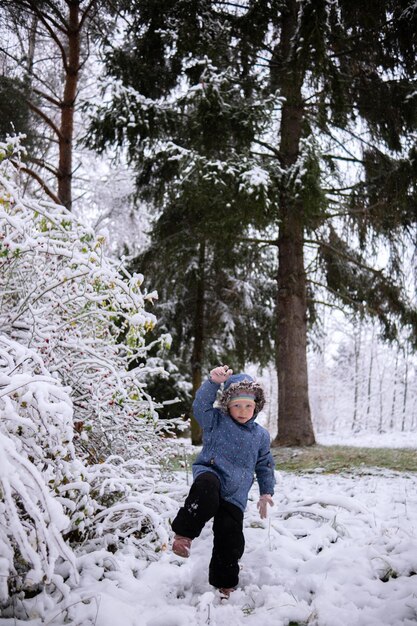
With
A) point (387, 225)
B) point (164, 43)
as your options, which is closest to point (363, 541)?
point (387, 225)

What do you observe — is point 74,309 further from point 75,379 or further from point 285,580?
point 285,580

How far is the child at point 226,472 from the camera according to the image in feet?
7.80

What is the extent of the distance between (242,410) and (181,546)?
0.81 metres

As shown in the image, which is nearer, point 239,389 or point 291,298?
point 239,389

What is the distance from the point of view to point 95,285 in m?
2.78

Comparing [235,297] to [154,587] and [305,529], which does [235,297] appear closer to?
[305,529]

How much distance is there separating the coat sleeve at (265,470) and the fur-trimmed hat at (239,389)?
21 centimetres

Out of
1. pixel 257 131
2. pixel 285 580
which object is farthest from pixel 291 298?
pixel 285 580

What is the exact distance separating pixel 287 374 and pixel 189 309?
13.8ft

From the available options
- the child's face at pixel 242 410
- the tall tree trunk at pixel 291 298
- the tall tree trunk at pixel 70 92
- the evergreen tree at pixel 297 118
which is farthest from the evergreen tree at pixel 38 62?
the child's face at pixel 242 410

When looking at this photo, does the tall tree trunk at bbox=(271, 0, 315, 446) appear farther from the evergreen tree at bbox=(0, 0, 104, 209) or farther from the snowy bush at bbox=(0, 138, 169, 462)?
the snowy bush at bbox=(0, 138, 169, 462)

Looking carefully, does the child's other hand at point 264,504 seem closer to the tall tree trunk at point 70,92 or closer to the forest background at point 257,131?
the forest background at point 257,131

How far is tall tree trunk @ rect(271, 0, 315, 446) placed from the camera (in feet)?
24.4

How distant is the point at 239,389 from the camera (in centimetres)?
274
